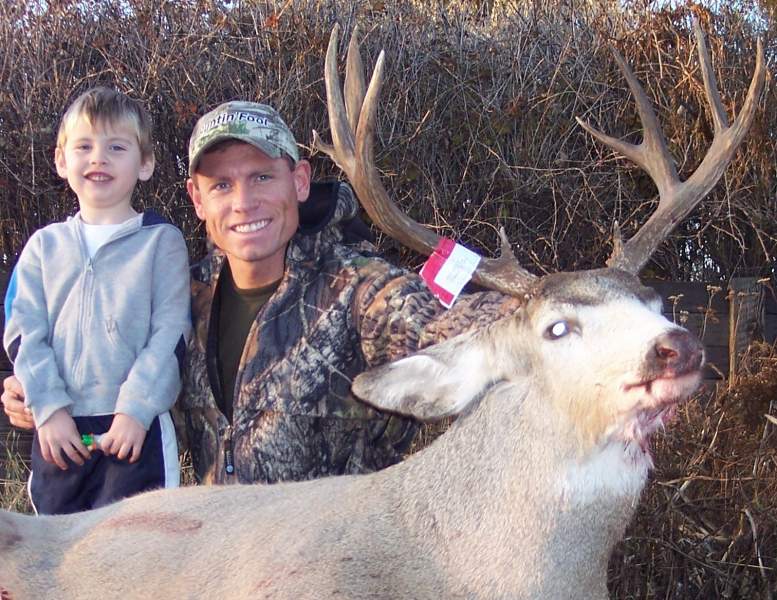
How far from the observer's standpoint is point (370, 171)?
2971 mm

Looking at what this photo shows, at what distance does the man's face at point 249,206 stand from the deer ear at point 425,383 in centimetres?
127

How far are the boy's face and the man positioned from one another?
26cm

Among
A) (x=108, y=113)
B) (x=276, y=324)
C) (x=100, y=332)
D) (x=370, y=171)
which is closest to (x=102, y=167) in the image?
(x=108, y=113)

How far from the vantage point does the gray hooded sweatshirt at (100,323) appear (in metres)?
3.59

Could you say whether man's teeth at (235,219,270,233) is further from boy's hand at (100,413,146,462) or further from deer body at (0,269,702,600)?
deer body at (0,269,702,600)

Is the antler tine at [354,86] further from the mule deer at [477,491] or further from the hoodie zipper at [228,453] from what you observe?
the hoodie zipper at [228,453]

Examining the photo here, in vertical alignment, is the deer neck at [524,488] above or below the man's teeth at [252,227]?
below

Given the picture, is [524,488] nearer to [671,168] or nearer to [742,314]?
[671,168]

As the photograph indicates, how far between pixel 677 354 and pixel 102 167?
2.44 metres

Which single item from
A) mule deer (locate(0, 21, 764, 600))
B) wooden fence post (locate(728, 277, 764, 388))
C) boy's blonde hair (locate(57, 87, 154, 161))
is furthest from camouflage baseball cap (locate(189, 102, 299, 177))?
wooden fence post (locate(728, 277, 764, 388))

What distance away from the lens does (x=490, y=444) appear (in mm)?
2564

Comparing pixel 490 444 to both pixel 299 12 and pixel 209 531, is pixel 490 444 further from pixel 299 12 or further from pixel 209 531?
pixel 299 12

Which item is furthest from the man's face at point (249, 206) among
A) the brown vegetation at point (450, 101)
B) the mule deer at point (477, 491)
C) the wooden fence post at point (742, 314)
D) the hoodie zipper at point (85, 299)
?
the wooden fence post at point (742, 314)

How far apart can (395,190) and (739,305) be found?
207cm
